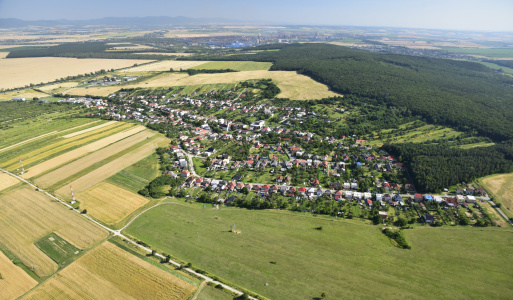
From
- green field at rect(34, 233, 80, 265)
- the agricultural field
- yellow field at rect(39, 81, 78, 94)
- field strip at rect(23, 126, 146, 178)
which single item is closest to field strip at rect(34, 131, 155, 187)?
field strip at rect(23, 126, 146, 178)

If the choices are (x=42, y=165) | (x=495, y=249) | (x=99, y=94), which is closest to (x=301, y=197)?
(x=495, y=249)

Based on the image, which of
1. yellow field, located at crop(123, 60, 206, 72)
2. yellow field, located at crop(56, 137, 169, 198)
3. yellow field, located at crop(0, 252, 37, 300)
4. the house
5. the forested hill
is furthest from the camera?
yellow field, located at crop(123, 60, 206, 72)

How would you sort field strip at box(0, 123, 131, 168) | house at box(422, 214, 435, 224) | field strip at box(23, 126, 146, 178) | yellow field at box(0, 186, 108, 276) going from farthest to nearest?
field strip at box(0, 123, 131, 168) < field strip at box(23, 126, 146, 178) < house at box(422, 214, 435, 224) < yellow field at box(0, 186, 108, 276)

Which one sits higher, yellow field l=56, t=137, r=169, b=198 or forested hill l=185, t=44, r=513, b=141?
forested hill l=185, t=44, r=513, b=141

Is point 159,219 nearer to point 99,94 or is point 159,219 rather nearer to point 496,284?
point 496,284

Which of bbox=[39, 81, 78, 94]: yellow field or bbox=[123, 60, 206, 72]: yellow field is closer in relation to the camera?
bbox=[39, 81, 78, 94]: yellow field

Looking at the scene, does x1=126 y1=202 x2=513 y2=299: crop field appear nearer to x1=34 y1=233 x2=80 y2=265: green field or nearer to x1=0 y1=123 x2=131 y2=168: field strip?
x1=34 y1=233 x2=80 y2=265: green field

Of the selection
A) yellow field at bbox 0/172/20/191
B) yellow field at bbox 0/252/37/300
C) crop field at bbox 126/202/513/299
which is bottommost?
yellow field at bbox 0/252/37/300
